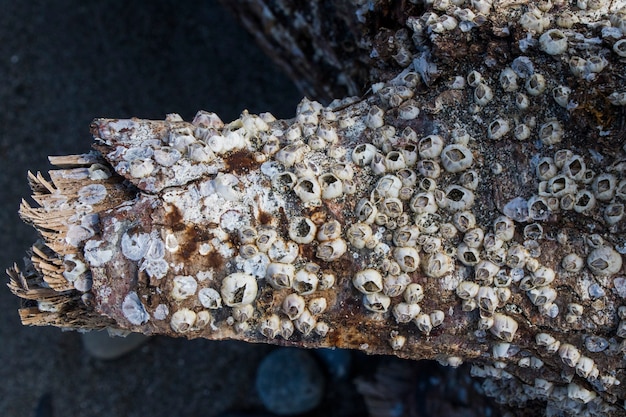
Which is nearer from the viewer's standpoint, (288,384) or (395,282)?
(395,282)

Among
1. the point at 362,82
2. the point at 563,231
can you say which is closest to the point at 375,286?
the point at 563,231

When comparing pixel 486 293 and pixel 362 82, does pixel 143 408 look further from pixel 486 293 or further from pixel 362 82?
pixel 486 293

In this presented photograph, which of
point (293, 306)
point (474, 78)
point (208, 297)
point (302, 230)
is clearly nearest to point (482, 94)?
point (474, 78)

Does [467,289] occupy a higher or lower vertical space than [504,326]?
higher

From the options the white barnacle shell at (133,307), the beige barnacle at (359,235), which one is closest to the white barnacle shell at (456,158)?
the beige barnacle at (359,235)

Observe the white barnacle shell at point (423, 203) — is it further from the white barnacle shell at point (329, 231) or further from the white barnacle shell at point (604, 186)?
the white barnacle shell at point (604, 186)

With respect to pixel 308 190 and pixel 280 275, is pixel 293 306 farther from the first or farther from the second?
pixel 308 190
